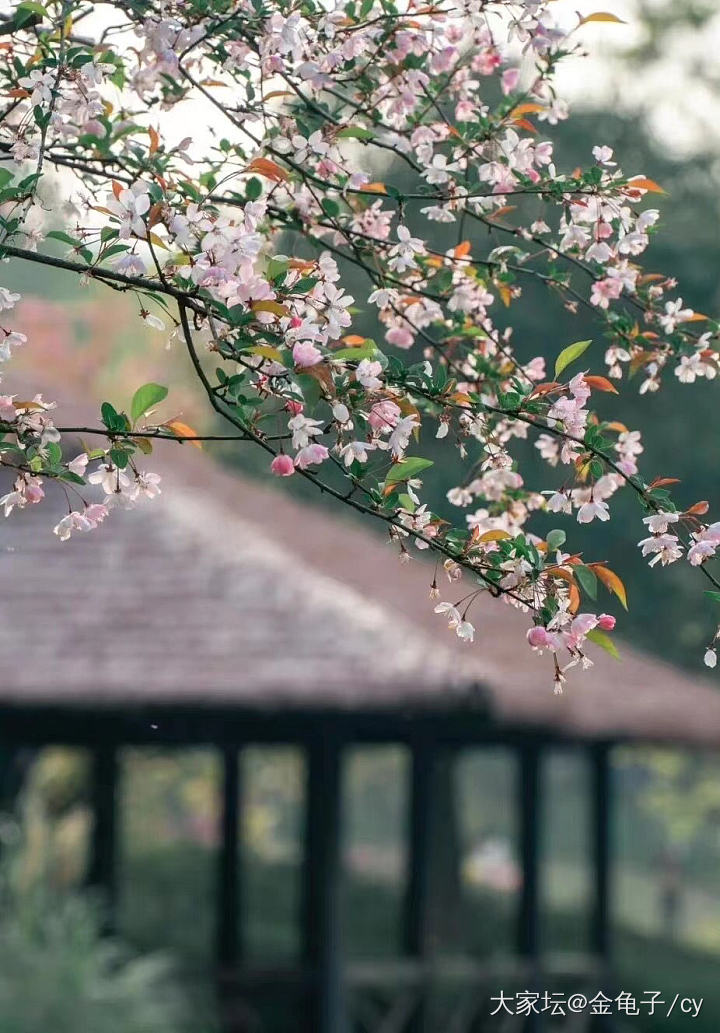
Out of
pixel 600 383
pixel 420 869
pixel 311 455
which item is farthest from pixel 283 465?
pixel 420 869

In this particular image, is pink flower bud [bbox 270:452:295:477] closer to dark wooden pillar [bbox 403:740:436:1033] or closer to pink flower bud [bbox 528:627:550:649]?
pink flower bud [bbox 528:627:550:649]

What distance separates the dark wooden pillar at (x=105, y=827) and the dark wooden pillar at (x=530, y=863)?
2970 mm

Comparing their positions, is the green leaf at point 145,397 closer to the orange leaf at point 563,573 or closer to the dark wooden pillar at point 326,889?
the orange leaf at point 563,573

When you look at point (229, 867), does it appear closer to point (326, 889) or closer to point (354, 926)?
point (326, 889)

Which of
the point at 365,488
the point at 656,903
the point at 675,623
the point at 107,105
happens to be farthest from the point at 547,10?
the point at 656,903

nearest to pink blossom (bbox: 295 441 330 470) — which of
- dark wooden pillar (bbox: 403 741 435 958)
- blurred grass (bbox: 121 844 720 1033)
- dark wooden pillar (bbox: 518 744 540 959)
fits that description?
dark wooden pillar (bbox: 403 741 435 958)

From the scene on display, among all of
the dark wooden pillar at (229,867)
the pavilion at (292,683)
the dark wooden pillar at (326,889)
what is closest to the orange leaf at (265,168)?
the pavilion at (292,683)

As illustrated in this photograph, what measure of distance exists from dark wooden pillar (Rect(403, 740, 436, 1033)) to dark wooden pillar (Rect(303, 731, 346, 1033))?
2.42ft

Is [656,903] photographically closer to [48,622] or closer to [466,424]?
[48,622]

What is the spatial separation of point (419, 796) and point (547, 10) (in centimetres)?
794

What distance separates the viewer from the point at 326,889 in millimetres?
9680

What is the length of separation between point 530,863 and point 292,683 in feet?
12.6

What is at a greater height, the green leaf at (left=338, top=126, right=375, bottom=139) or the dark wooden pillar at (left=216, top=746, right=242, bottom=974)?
the green leaf at (left=338, top=126, right=375, bottom=139)

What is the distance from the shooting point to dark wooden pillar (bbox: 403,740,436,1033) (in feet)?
34.4
